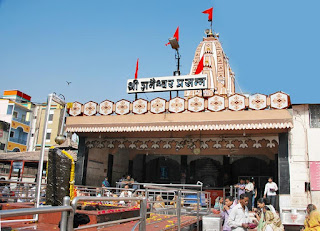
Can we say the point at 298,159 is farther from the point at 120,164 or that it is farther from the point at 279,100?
the point at 120,164

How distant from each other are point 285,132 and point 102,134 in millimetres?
8320

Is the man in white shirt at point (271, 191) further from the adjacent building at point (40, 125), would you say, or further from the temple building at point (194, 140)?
the adjacent building at point (40, 125)

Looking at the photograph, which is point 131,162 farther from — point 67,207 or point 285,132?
point 67,207

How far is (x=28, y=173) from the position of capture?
33.5 m

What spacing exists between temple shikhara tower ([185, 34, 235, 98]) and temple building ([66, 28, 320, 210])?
655cm

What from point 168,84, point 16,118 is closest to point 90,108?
point 168,84

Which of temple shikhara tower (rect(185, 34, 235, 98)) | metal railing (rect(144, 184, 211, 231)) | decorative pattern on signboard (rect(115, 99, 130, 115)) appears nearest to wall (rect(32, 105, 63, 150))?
temple shikhara tower (rect(185, 34, 235, 98))

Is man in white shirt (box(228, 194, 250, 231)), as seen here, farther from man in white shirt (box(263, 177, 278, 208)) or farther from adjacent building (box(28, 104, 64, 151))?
adjacent building (box(28, 104, 64, 151))

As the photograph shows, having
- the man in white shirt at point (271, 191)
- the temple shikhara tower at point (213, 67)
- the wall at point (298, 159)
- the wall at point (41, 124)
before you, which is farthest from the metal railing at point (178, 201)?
the wall at point (41, 124)

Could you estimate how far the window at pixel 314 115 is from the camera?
39.4 feet

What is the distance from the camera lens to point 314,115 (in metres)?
12.1

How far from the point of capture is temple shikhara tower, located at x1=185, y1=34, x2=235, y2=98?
72.9 feet

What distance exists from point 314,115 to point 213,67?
11849 millimetres

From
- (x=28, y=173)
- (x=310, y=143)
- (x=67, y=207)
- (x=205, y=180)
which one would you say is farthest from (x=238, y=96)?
(x=28, y=173)
